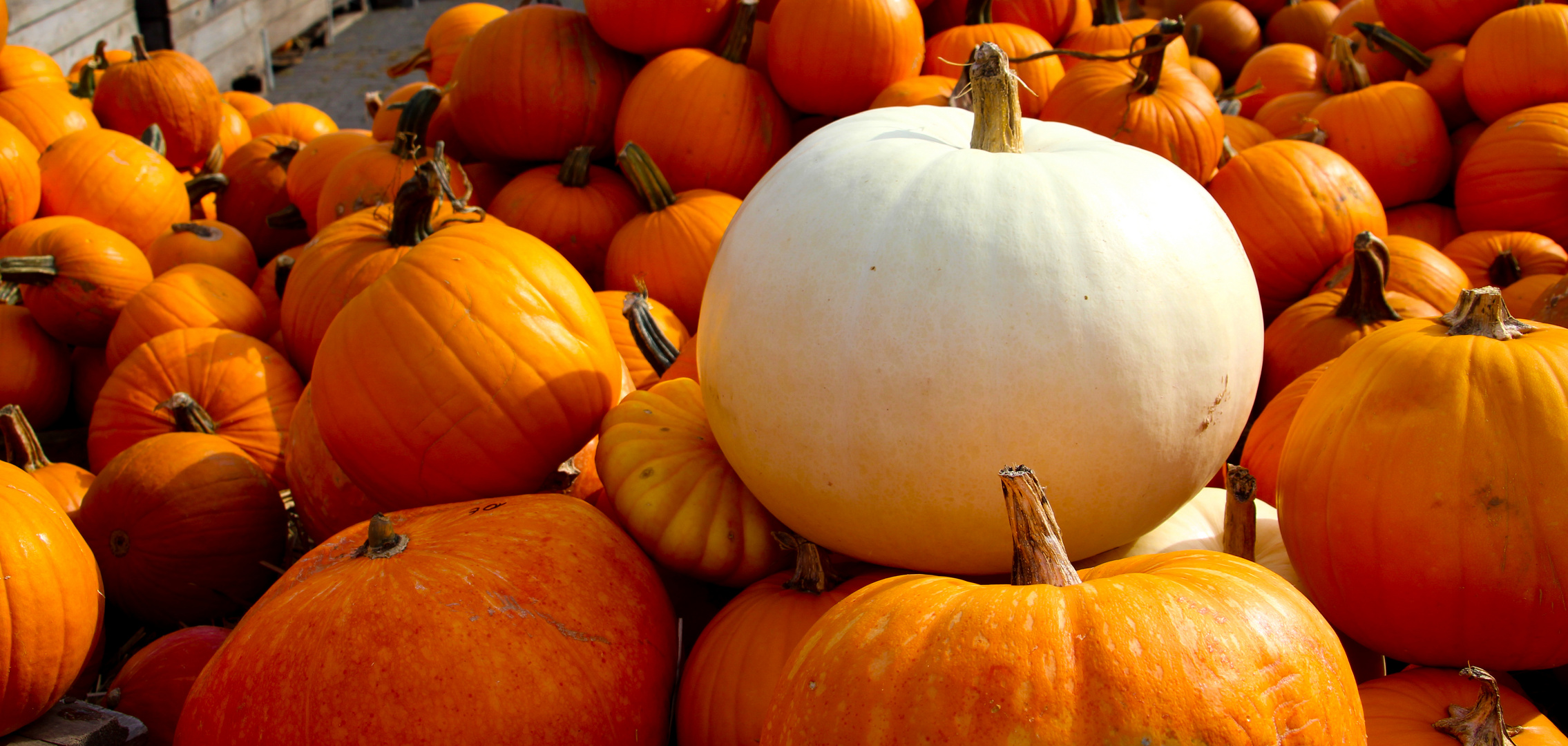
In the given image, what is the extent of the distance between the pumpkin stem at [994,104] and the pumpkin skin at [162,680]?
1661mm

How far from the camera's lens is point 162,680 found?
1819 mm

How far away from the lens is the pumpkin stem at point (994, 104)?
4.83 ft

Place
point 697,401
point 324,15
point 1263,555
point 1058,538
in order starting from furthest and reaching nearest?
point 324,15 < point 697,401 < point 1263,555 < point 1058,538

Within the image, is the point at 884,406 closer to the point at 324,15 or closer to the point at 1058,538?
the point at 1058,538

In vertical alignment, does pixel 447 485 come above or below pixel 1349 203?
below

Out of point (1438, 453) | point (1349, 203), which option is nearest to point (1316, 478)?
point (1438, 453)

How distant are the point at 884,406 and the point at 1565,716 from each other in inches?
53.2

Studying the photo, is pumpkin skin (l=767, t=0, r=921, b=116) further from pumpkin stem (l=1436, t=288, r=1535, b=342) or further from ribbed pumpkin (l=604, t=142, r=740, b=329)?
pumpkin stem (l=1436, t=288, r=1535, b=342)

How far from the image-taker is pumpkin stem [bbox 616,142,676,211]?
2.97 meters

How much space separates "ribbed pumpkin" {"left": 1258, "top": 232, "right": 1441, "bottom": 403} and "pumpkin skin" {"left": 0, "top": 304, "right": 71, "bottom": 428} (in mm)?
3822

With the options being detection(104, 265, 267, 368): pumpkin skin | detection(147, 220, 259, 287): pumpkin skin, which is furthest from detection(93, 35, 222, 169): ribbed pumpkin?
detection(104, 265, 267, 368): pumpkin skin

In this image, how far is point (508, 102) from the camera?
3297 millimetres

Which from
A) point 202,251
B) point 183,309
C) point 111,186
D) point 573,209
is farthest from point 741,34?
point 111,186

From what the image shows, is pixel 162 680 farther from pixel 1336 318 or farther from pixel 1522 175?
pixel 1522 175
